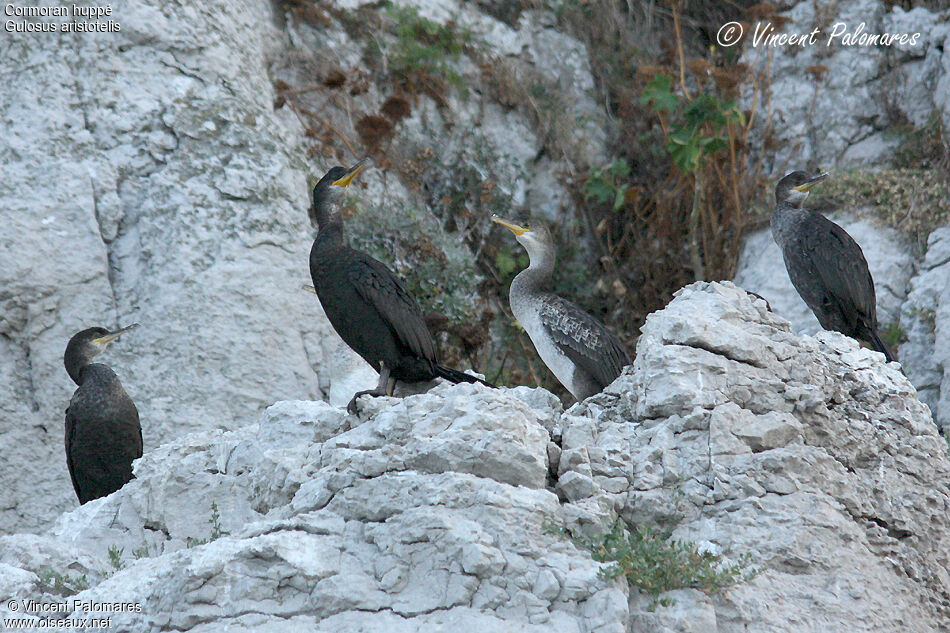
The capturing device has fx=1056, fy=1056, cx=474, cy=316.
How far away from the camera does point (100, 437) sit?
21.3 feet

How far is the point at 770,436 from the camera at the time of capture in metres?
4.18

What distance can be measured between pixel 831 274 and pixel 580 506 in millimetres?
3658

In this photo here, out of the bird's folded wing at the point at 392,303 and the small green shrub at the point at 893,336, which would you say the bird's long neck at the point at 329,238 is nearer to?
the bird's folded wing at the point at 392,303

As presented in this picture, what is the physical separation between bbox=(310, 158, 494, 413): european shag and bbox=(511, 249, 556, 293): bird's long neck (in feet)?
3.90

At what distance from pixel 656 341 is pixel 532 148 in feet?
19.8

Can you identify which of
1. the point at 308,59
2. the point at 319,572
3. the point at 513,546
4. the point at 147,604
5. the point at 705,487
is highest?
the point at 308,59

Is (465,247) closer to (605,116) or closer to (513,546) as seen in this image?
(605,116)

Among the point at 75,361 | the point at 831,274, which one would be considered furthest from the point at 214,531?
the point at 831,274

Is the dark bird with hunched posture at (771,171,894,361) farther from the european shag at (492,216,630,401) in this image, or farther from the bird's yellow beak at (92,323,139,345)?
the bird's yellow beak at (92,323,139,345)

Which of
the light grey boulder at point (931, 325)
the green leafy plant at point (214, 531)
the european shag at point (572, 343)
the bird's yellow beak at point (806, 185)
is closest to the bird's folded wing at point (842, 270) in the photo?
the bird's yellow beak at point (806, 185)

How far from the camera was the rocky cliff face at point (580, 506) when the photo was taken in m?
3.44

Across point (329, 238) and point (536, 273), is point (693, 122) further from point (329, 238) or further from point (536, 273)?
point (329, 238)

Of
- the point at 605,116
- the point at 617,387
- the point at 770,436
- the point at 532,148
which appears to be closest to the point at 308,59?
the point at 532,148

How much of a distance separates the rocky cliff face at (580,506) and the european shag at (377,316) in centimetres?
72
